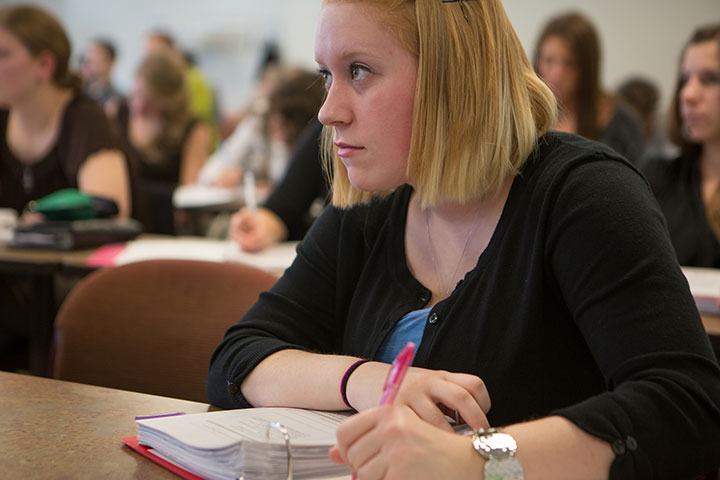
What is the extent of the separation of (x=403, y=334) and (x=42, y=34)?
2.28m

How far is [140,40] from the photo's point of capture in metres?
10.1

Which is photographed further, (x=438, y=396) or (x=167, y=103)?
(x=167, y=103)

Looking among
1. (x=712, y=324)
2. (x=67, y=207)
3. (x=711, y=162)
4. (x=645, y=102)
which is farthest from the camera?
(x=645, y=102)

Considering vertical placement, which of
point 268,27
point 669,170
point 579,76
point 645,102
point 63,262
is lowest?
point 63,262

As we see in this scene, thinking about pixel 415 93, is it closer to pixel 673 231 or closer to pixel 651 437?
pixel 651 437

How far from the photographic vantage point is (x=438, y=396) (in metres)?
0.93

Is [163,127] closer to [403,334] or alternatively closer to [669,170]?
[669,170]

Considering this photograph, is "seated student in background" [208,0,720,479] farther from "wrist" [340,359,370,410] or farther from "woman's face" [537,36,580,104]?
"woman's face" [537,36,580,104]

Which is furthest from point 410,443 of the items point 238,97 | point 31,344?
point 238,97

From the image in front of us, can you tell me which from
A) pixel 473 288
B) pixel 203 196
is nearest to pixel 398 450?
pixel 473 288

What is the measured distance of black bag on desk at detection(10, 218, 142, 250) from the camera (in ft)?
7.69

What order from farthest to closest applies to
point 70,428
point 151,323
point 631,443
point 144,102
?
1. point 144,102
2. point 151,323
3. point 70,428
4. point 631,443

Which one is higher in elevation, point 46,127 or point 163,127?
point 46,127

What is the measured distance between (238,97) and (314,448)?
9.07 m
